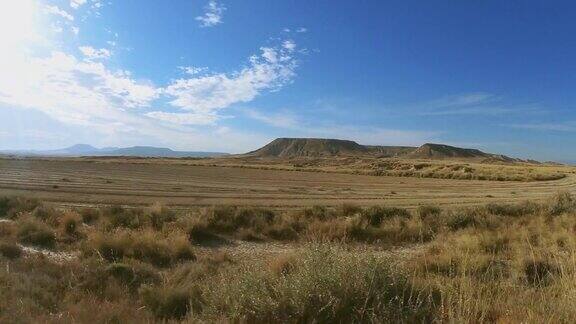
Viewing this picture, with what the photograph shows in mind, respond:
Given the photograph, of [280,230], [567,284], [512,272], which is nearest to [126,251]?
[280,230]

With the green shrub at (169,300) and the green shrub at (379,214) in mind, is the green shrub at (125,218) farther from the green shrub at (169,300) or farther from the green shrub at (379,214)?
the green shrub at (169,300)

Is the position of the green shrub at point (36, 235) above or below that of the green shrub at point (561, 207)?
below

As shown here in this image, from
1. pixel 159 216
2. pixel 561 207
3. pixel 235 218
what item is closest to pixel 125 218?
pixel 159 216

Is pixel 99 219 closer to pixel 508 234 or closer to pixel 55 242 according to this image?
pixel 55 242

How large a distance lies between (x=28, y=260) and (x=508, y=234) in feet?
42.9

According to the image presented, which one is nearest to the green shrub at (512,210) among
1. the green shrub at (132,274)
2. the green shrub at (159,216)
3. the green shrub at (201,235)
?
the green shrub at (201,235)

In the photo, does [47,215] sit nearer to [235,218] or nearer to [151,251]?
[235,218]

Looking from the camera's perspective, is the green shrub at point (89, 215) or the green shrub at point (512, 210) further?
the green shrub at point (512, 210)

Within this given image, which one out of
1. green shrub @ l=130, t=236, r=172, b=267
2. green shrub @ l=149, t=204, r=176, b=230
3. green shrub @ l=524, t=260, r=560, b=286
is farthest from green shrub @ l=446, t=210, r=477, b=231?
green shrub @ l=130, t=236, r=172, b=267

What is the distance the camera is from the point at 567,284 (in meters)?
6.79

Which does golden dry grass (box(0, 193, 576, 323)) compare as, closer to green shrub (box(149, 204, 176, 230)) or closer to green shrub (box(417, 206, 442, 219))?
green shrub (box(149, 204, 176, 230))

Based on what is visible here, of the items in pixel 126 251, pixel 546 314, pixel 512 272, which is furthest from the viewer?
pixel 126 251

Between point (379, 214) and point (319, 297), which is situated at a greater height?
point (319, 297)

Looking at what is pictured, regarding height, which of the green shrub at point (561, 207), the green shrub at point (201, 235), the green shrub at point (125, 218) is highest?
the green shrub at point (561, 207)
